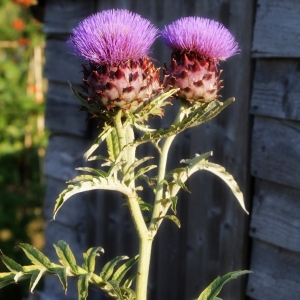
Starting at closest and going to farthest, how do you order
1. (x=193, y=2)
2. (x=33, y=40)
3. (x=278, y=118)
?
(x=278, y=118)
(x=193, y=2)
(x=33, y=40)

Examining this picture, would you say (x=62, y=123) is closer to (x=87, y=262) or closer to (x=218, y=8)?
(x=218, y=8)

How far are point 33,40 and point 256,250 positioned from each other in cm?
245

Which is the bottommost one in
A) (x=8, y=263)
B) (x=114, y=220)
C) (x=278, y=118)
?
(x=114, y=220)

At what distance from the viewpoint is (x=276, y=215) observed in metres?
1.80

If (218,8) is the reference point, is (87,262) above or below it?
below

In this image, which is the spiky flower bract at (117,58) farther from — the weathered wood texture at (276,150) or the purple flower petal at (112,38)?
the weathered wood texture at (276,150)

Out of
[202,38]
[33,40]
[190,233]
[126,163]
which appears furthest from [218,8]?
[33,40]

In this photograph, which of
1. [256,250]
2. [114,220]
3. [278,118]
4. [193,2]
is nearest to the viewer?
[278,118]

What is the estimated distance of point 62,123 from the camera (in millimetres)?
2668

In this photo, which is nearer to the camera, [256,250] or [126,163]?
[126,163]

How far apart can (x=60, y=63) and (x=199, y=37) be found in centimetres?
162

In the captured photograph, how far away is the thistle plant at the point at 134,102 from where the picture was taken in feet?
3.29

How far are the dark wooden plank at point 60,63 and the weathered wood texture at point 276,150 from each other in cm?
92

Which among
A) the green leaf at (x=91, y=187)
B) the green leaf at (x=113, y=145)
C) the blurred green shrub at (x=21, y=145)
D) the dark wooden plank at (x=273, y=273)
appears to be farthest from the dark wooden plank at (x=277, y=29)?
the blurred green shrub at (x=21, y=145)
